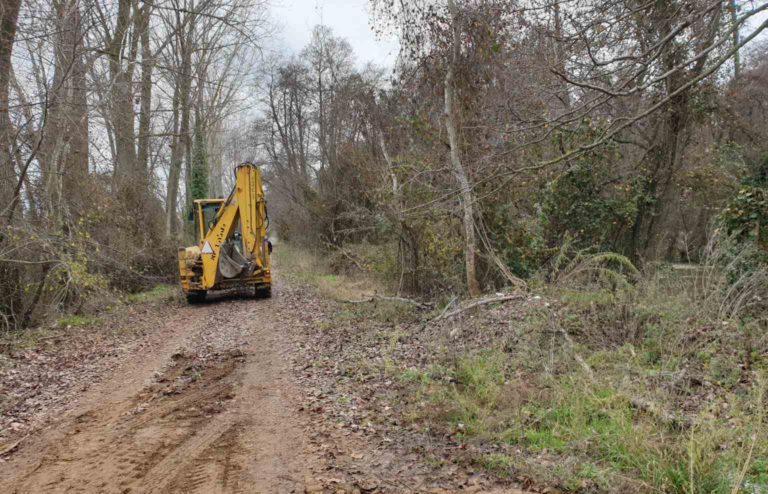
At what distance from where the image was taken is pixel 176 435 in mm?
4828

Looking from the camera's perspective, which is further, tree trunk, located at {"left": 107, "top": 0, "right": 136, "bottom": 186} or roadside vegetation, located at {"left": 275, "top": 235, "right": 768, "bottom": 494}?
tree trunk, located at {"left": 107, "top": 0, "right": 136, "bottom": 186}

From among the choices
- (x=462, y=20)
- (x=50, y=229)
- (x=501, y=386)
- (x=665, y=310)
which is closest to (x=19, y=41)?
(x=50, y=229)

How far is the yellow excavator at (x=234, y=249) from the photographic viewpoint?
12914 millimetres

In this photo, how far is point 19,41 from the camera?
340 inches

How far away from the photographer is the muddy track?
393 centimetres

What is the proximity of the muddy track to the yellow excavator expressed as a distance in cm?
529

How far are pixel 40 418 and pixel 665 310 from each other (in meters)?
7.66

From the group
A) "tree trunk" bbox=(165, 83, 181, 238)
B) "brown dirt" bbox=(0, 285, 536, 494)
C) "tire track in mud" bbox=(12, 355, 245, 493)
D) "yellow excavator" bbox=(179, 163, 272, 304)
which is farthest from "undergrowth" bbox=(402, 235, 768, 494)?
"tree trunk" bbox=(165, 83, 181, 238)

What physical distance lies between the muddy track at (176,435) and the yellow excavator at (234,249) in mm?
5288

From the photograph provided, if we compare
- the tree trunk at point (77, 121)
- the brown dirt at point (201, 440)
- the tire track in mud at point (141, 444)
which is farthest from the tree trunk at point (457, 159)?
the tree trunk at point (77, 121)

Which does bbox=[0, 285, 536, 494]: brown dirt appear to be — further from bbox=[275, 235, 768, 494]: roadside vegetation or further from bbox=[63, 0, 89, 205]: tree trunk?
bbox=[63, 0, 89, 205]: tree trunk

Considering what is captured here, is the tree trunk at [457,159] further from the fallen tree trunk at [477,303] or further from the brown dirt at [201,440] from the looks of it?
the brown dirt at [201,440]

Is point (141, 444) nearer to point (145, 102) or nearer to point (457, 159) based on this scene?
point (457, 159)

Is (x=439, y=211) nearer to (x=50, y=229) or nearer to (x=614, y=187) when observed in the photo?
(x=614, y=187)
